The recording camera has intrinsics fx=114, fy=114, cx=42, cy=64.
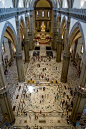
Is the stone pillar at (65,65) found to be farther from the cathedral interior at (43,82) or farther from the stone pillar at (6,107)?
the stone pillar at (6,107)

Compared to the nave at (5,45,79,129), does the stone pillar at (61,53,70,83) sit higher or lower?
higher

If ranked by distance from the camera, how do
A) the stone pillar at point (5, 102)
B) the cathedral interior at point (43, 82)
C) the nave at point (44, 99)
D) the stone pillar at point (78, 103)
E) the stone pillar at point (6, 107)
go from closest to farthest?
the stone pillar at point (5, 102) < the stone pillar at point (78, 103) < the stone pillar at point (6, 107) < the cathedral interior at point (43, 82) < the nave at point (44, 99)

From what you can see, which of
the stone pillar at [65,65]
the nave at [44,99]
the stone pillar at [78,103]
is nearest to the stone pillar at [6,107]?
the nave at [44,99]

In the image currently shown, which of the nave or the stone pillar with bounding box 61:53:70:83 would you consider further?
the stone pillar with bounding box 61:53:70:83

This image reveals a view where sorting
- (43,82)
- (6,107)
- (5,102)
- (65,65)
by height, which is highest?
(65,65)

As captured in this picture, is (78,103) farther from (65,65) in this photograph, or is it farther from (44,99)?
(65,65)

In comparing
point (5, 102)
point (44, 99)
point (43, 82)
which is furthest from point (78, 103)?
point (43, 82)

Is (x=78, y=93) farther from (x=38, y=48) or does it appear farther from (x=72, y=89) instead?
(x=38, y=48)

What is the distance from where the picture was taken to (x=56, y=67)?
25984mm

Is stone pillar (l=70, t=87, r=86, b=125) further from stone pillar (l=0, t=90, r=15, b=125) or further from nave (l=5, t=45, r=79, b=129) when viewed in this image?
stone pillar (l=0, t=90, r=15, b=125)

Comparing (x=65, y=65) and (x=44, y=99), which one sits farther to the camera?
(x=65, y=65)

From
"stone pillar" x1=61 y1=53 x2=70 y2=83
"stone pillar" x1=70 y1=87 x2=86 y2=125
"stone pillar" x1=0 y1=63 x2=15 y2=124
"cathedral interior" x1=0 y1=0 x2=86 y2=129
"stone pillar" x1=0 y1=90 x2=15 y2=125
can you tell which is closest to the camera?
"stone pillar" x1=0 y1=63 x2=15 y2=124

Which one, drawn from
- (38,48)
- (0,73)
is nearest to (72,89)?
(0,73)

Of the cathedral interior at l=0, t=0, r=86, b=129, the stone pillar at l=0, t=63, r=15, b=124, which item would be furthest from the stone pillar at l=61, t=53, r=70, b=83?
the stone pillar at l=0, t=63, r=15, b=124
